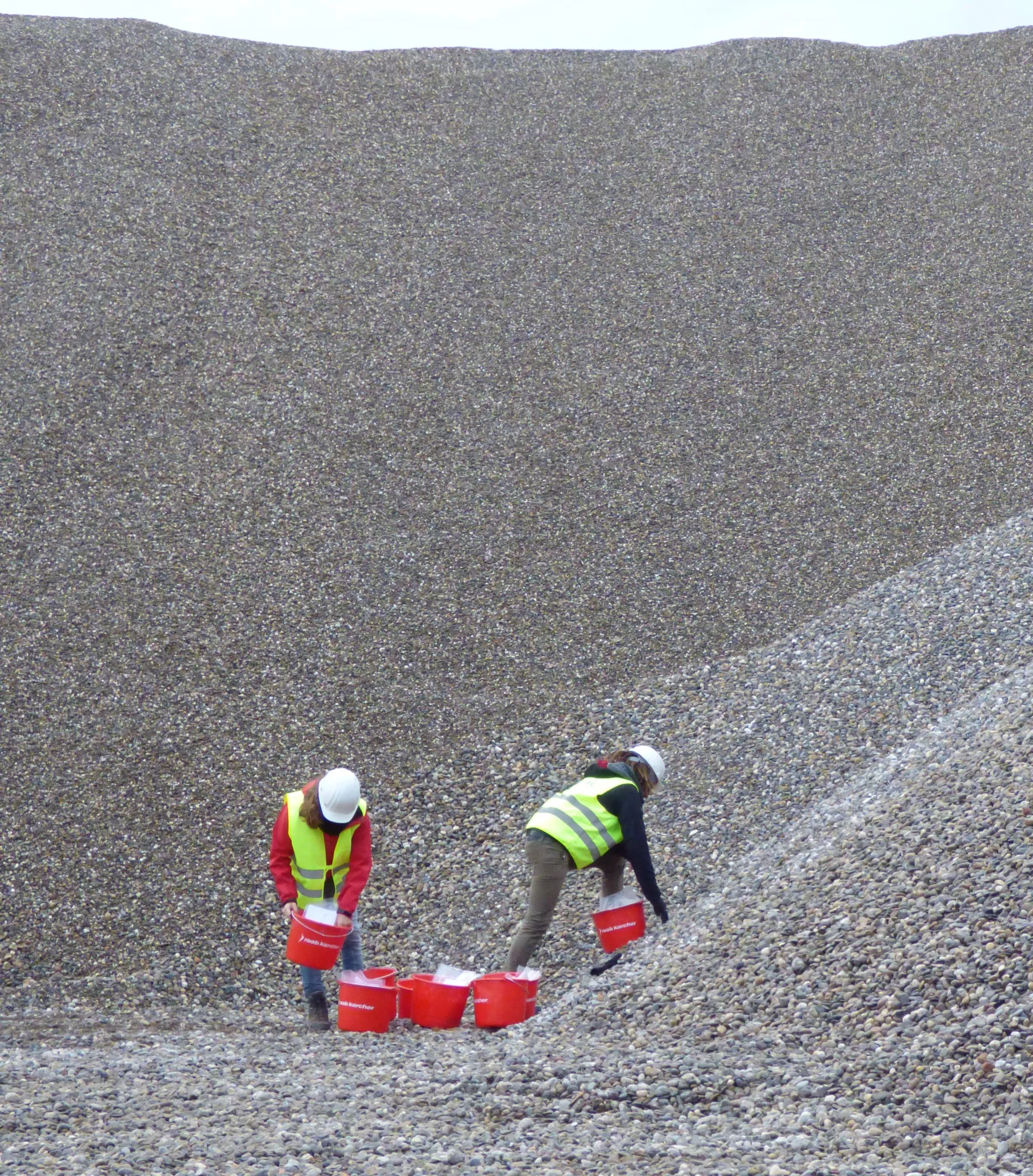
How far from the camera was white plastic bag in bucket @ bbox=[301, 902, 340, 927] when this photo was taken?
569 centimetres

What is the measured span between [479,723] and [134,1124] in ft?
17.2

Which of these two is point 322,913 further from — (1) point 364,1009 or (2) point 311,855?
(1) point 364,1009

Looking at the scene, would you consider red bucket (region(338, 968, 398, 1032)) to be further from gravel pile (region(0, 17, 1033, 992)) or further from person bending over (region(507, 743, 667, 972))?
gravel pile (region(0, 17, 1033, 992))

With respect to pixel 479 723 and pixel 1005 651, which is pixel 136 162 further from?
pixel 1005 651

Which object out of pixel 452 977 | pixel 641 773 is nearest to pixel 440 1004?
pixel 452 977

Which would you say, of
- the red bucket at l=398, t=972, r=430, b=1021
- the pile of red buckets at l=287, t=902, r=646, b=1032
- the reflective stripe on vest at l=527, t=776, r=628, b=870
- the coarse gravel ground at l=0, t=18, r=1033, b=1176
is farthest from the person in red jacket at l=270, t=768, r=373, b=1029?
the reflective stripe on vest at l=527, t=776, r=628, b=870

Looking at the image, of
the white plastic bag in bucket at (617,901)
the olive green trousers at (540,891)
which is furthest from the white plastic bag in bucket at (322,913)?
the white plastic bag in bucket at (617,901)

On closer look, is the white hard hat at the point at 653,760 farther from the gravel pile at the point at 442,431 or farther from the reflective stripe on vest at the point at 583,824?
the gravel pile at the point at 442,431

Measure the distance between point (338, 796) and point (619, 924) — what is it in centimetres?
170

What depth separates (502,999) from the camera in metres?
5.54

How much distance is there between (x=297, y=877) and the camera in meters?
5.79

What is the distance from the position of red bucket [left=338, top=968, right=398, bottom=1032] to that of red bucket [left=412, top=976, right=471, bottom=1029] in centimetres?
18

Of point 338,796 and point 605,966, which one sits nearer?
point 338,796

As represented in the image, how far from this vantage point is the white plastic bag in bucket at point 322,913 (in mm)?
5691
